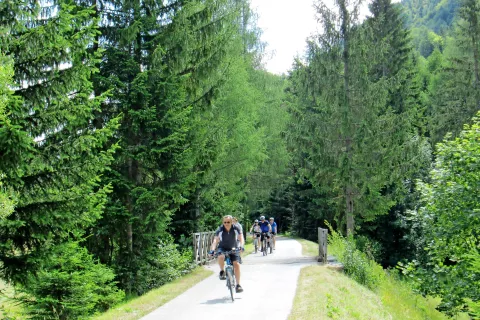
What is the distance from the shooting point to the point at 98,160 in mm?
9258

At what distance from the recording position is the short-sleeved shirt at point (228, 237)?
35.9ft

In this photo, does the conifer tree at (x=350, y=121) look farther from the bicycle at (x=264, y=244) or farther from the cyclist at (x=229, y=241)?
the cyclist at (x=229, y=241)

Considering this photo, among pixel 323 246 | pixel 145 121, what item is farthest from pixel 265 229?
pixel 145 121

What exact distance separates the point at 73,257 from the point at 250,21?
88.1ft

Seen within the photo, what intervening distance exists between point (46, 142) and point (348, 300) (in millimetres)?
7321

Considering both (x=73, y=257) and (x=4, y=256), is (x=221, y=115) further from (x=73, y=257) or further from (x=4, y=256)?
(x=4, y=256)

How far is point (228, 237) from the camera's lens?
36.1ft

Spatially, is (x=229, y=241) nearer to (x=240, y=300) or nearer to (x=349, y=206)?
(x=240, y=300)

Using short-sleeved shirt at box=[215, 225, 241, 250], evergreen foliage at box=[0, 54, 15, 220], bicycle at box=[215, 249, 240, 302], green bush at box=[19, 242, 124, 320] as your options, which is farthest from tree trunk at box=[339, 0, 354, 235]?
evergreen foliage at box=[0, 54, 15, 220]

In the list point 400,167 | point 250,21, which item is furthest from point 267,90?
point 400,167

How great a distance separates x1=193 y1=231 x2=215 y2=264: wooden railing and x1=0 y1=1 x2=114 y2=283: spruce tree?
899 cm

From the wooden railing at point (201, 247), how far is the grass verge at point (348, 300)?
167 inches

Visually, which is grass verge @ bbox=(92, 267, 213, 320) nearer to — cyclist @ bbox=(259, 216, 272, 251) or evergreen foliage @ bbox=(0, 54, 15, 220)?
evergreen foliage @ bbox=(0, 54, 15, 220)

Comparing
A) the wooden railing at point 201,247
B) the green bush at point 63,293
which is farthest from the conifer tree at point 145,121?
the green bush at point 63,293
